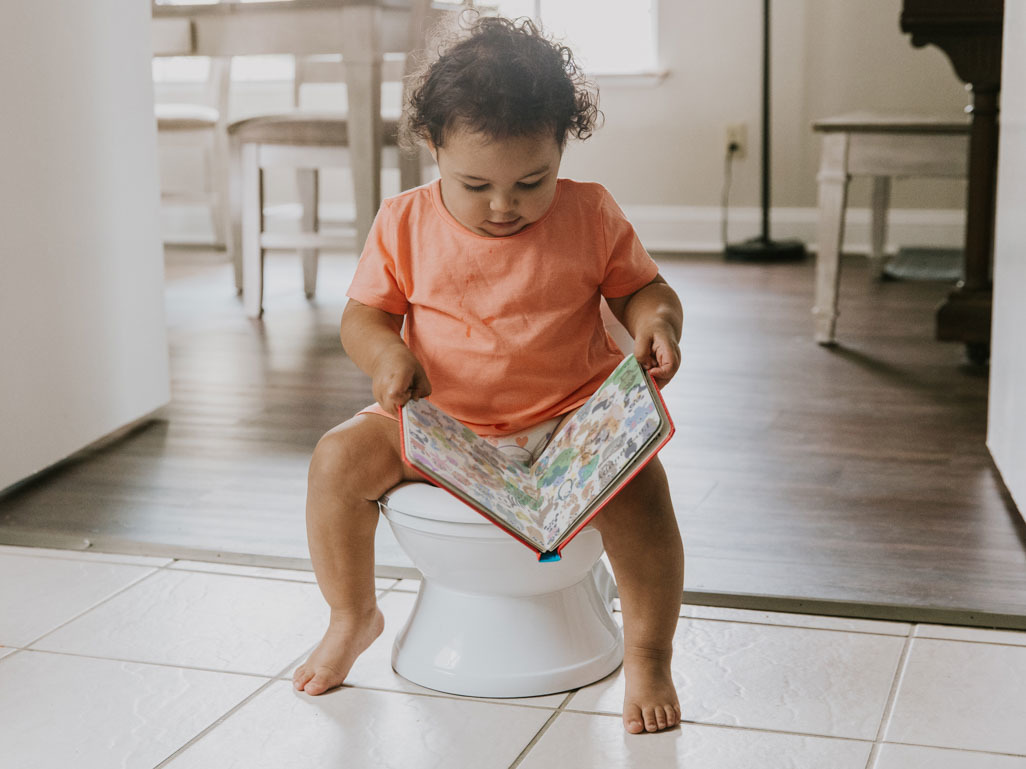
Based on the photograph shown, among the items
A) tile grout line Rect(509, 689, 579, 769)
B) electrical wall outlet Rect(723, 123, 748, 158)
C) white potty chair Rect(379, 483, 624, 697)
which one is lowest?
tile grout line Rect(509, 689, 579, 769)

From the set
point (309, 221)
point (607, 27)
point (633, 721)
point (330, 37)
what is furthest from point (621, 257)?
point (607, 27)

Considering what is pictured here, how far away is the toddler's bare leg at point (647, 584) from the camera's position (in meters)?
1.12

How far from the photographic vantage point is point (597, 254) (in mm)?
1229

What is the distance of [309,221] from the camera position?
11.4 feet

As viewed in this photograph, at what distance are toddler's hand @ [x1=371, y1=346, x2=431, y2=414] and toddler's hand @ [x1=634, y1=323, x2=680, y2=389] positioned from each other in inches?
7.9

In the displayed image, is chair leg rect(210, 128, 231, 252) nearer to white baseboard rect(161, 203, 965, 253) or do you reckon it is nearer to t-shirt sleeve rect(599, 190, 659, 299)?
white baseboard rect(161, 203, 965, 253)

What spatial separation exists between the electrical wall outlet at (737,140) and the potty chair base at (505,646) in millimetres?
3248

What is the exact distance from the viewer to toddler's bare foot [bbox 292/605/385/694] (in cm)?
120

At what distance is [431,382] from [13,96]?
35.5 inches

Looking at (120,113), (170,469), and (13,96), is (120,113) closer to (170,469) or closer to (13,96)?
(13,96)

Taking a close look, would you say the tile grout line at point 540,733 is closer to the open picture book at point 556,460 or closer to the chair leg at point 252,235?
the open picture book at point 556,460

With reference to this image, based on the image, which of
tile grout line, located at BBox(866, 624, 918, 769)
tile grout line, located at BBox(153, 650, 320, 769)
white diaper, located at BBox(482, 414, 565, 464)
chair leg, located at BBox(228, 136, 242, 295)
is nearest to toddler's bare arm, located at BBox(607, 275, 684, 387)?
white diaper, located at BBox(482, 414, 565, 464)

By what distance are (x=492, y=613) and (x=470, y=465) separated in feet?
0.58

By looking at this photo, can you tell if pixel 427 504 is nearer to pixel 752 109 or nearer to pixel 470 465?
pixel 470 465
